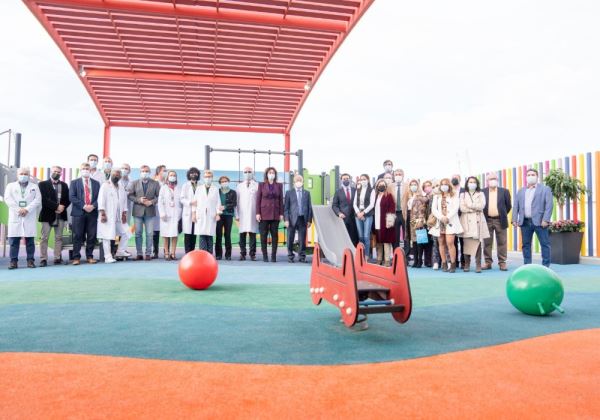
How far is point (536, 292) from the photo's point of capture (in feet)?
14.5

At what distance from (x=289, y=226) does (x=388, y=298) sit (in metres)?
7.29

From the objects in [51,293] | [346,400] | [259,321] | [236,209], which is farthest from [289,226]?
[346,400]

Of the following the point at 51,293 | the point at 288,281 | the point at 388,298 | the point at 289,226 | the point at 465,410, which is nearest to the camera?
the point at 465,410

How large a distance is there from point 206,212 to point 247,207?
4.00ft

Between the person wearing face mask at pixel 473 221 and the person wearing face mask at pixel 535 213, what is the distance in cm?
86

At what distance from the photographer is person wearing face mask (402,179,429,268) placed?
9656mm

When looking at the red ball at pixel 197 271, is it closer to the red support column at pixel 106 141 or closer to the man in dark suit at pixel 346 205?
the man in dark suit at pixel 346 205

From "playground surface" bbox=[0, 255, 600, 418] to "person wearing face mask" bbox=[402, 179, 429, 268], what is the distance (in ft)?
13.9

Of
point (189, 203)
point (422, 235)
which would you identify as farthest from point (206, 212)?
point (422, 235)

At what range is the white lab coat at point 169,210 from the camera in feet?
35.0

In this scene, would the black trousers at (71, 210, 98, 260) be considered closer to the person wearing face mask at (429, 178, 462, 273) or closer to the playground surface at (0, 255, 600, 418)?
the playground surface at (0, 255, 600, 418)

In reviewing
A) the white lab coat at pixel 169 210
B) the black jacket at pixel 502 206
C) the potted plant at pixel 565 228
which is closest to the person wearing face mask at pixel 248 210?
the white lab coat at pixel 169 210

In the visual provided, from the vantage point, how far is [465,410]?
2.13 metres

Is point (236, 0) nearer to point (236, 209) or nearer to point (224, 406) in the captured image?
point (236, 209)
